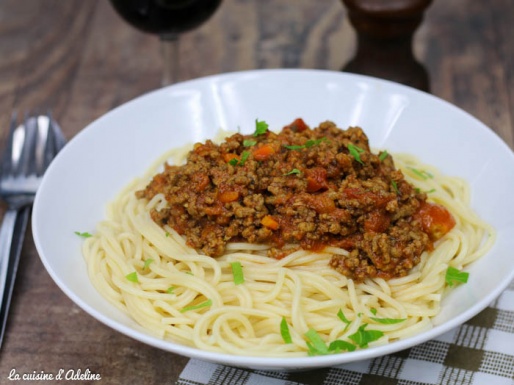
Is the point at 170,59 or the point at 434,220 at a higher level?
the point at 434,220

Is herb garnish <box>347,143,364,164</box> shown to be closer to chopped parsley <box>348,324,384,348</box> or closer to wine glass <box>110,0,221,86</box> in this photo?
chopped parsley <box>348,324,384,348</box>

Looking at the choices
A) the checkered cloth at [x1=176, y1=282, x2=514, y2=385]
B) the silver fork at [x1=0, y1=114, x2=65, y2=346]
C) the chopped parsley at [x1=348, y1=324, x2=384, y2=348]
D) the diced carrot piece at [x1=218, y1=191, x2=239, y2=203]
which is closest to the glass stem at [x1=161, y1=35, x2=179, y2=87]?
the silver fork at [x1=0, y1=114, x2=65, y2=346]

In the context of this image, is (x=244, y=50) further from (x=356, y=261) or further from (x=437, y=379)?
(x=437, y=379)

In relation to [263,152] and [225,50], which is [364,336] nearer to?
[263,152]

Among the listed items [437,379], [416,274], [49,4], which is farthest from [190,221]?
[49,4]

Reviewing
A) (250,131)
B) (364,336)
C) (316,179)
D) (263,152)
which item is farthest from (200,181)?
(250,131)

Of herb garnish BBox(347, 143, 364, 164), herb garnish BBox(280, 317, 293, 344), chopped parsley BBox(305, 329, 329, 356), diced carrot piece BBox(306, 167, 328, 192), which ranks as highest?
herb garnish BBox(347, 143, 364, 164)
